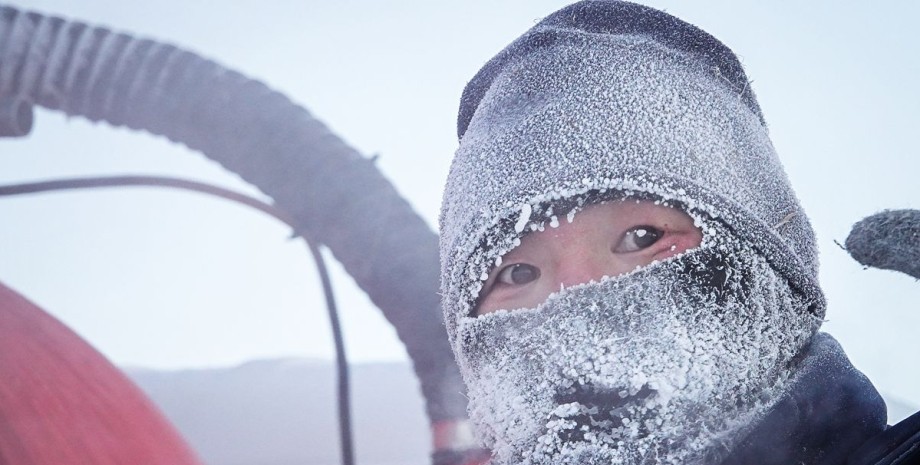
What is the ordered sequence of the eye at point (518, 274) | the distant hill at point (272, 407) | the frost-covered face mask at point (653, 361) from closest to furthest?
the frost-covered face mask at point (653, 361), the eye at point (518, 274), the distant hill at point (272, 407)

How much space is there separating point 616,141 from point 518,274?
0.90ft

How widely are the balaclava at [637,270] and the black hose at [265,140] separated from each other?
39 centimetres

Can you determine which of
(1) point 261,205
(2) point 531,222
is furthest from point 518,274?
(1) point 261,205

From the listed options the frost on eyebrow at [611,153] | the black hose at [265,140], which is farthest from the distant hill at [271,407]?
the frost on eyebrow at [611,153]

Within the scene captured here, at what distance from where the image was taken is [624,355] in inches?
36.4

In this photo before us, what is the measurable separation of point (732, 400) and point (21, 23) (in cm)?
169

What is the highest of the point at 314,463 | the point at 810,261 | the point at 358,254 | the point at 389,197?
the point at 389,197

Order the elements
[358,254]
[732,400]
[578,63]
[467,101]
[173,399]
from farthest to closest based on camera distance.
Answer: [358,254] < [173,399] < [467,101] < [578,63] < [732,400]

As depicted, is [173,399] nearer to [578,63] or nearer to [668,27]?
[578,63]

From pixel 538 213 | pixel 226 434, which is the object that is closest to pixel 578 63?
pixel 538 213

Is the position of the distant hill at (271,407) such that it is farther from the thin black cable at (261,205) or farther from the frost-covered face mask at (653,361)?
the frost-covered face mask at (653,361)

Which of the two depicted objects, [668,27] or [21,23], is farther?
[21,23]

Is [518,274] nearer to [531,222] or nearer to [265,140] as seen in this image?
[531,222]

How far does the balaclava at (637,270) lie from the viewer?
914 mm
